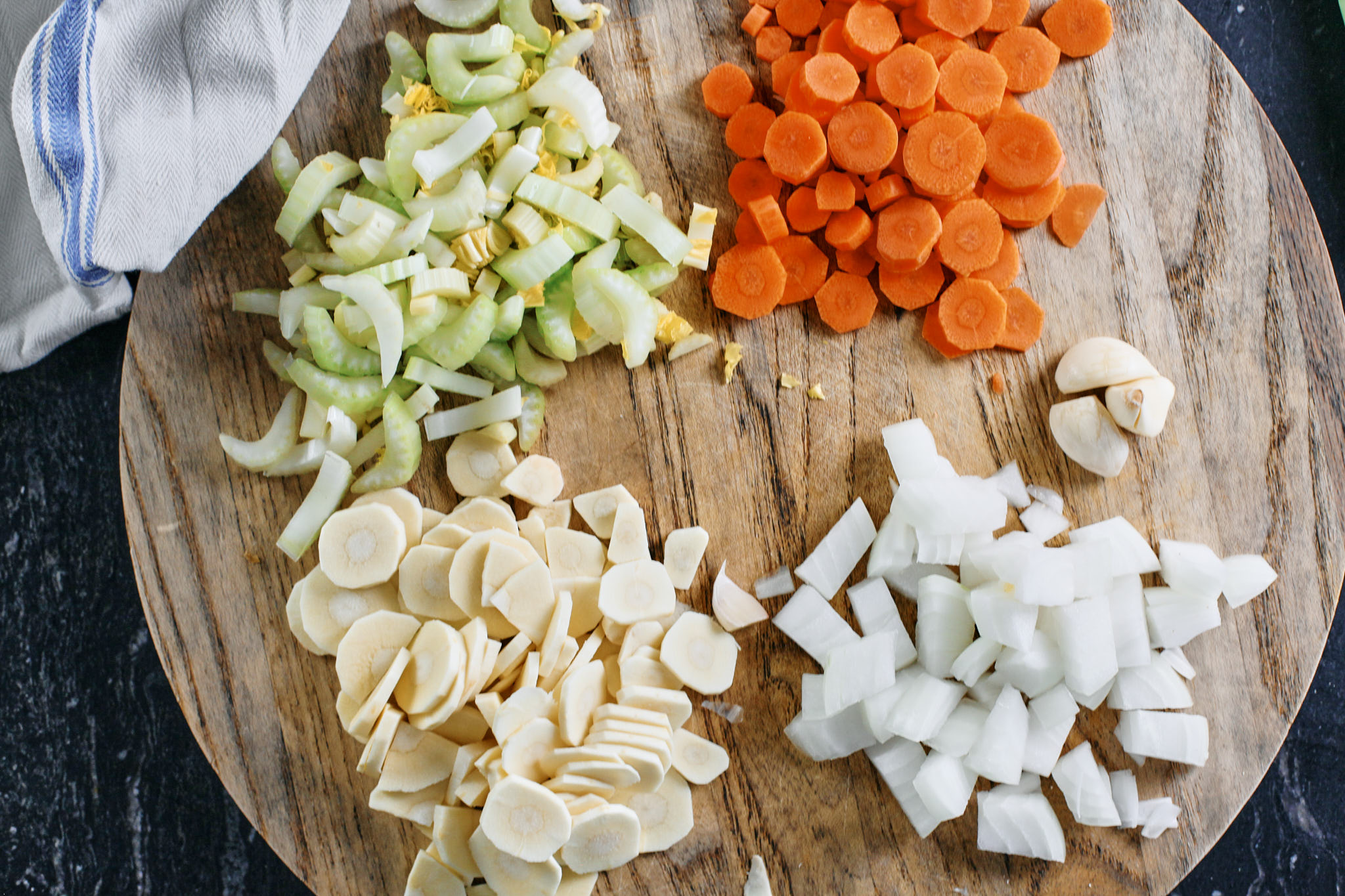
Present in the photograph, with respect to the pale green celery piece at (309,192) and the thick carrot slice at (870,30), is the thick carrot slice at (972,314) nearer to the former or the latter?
the thick carrot slice at (870,30)

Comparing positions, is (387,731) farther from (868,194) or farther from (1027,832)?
(868,194)

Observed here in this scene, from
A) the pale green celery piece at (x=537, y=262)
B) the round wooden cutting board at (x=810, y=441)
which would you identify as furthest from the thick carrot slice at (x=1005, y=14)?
the pale green celery piece at (x=537, y=262)

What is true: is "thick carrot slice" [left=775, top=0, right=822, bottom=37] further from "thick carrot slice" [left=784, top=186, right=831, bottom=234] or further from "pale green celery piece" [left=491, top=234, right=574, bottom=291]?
"pale green celery piece" [left=491, top=234, right=574, bottom=291]

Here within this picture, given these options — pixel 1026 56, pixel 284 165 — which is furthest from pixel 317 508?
pixel 1026 56

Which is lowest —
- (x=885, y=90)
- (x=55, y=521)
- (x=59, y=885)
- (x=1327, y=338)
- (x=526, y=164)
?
(x=59, y=885)

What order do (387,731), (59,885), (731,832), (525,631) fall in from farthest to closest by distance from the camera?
(59,885), (731,832), (525,631), (387,731)

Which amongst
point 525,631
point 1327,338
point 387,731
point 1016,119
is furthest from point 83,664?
point 1327,338

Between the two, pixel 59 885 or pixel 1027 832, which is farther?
pixel 59 885
